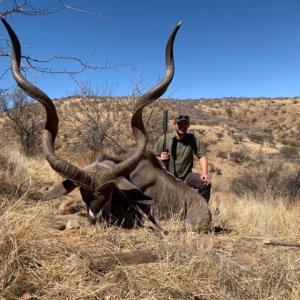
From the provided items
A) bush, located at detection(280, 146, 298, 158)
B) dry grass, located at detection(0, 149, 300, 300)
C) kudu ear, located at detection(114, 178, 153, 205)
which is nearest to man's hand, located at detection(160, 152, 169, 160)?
kudu ear, located at detection(114, 178, 153, 205)

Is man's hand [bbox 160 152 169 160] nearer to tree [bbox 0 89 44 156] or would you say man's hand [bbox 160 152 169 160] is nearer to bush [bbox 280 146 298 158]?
tree [bbox 0 89 44 156]

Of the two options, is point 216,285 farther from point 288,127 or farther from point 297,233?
point 288,127

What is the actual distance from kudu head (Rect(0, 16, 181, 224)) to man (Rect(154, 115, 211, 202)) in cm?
162

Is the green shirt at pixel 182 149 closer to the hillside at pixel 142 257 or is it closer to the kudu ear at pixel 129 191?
the hillside at pixel 142 257

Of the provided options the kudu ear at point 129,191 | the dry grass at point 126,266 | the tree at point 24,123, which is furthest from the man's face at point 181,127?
the tree at point 24,123

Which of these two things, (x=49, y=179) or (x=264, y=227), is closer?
(x=264, y=227)

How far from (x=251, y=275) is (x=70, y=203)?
271 cm

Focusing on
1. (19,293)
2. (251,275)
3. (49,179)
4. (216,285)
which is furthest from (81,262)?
(49,179)

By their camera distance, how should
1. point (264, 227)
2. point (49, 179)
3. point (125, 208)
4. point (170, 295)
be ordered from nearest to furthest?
point (170, 295)
point (125, 208)
point (264, 227)
point (49, 179)

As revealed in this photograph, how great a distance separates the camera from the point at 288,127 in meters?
41.5

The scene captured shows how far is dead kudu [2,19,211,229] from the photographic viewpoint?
187 inches

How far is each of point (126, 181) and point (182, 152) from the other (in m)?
1.79

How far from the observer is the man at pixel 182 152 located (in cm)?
673

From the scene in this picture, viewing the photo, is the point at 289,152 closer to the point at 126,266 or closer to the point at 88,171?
the point at 88,171
